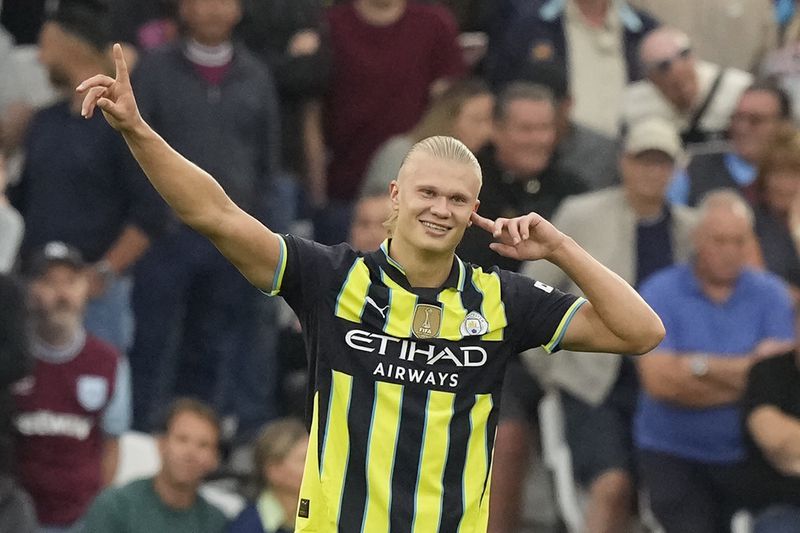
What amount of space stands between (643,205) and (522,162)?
668 mm

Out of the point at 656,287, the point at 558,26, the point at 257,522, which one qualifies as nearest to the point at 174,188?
the point at 257,522

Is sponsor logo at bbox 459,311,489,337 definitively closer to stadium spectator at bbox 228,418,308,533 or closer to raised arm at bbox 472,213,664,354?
raised arm at bbox 472,213,664,354

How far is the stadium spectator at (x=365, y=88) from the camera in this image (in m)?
10.7

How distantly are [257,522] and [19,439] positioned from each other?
1.33 m

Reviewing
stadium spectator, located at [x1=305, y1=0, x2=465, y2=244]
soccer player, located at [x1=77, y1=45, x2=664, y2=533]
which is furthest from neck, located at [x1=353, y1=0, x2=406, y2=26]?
soccer player, located at [x1=77, y1=45, x2=664, y2=533]

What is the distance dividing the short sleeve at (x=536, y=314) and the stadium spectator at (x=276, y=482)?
135 inches

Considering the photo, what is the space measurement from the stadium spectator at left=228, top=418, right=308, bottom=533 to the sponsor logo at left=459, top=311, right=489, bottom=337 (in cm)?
347

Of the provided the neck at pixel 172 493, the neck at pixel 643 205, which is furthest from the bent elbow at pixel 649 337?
the neck at pixel 643 205

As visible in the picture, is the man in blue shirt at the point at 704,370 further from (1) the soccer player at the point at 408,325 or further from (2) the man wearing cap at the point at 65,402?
(1) the soccer player at the point at 408,325

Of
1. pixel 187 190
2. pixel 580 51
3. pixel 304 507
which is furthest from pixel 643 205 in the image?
pixel 187 190

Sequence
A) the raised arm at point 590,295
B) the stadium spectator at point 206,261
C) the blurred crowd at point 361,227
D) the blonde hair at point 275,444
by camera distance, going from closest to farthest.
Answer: the raised arm at point 590,295 < the blonde hair at point 275,444 < the blurred crowd at point 361,227 < the stadium spectator at point 206,261

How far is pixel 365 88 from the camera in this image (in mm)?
10680

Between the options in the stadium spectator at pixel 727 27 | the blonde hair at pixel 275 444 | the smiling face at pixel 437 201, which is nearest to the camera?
the smiling face at pixel 437 201

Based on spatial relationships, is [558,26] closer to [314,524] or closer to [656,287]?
[656,287]
